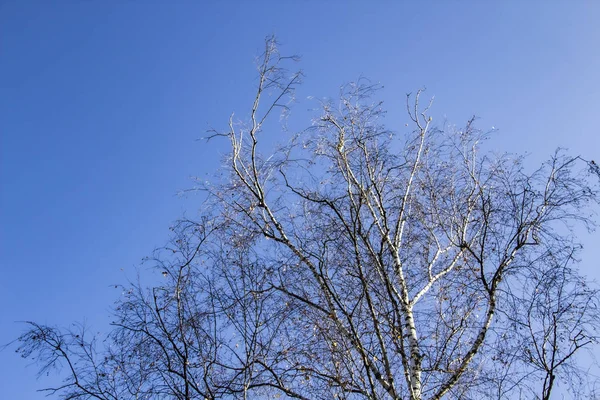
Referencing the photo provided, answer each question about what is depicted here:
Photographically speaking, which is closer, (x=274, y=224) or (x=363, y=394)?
(x=363, y=394)

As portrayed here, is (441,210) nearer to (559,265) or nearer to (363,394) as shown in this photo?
(559,265)

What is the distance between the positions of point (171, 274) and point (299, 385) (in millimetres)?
2126

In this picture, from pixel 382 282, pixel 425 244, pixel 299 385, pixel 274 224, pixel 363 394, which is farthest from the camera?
pixel 425 244

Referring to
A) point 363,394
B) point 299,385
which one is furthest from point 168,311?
point 363,394

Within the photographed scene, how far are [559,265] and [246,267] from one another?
3.91 metres

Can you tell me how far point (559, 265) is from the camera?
7.45 m

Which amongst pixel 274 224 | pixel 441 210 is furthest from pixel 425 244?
pixel 274 224

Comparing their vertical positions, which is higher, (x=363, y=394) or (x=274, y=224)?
(x=274, y=224)

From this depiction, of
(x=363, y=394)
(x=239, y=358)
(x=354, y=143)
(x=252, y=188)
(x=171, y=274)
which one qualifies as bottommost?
(x=363, y=394)

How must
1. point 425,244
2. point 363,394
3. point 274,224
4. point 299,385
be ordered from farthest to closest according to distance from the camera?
1. point 425,244
2. point 274,224
3. point 299,385
4. point 363,394

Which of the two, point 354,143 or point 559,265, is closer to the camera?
point 559,265

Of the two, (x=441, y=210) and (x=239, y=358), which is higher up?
(x=441, y=210)

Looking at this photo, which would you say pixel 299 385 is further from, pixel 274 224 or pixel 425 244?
pixel 425 244

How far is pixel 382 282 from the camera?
302 inches
